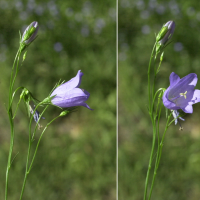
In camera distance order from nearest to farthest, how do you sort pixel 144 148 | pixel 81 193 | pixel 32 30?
pixel 32 30 → pixel 144 148 → pixel 81 193

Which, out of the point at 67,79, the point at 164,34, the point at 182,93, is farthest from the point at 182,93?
the point at 67,79

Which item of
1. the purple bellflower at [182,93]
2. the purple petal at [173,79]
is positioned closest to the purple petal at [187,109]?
the purple bellflower at [182,93]

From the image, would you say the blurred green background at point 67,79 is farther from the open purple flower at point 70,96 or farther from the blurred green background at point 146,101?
the open purple flower at point 70,96

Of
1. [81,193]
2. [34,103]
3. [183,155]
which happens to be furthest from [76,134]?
[183,155]

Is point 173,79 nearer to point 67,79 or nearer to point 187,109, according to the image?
point 187,109

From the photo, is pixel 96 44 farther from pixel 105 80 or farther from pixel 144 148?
pixel 144 148
